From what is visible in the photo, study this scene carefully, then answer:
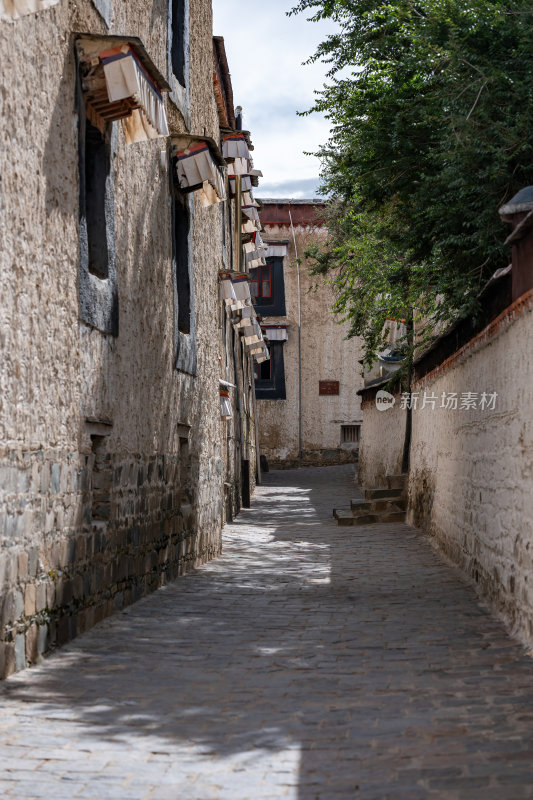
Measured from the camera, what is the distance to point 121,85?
7438 millimetres

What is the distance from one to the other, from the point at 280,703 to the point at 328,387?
29981mm

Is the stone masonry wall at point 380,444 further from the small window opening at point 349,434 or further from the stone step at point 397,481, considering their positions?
the small window opening at point 349,434

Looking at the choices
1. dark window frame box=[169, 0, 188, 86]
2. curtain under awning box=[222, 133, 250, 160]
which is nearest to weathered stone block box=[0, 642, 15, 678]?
dark window frame box=[169, 0, 188, 86]

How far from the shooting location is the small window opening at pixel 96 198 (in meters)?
7.98

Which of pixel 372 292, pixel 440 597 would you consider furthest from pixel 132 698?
pixel 372 292

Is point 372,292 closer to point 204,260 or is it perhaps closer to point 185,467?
point 204,260

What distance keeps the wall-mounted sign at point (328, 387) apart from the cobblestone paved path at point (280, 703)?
83.2ft

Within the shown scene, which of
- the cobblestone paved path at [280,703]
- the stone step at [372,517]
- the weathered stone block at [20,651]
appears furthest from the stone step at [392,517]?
the weathered stone block at [20,651]

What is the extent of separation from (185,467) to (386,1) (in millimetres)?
6760

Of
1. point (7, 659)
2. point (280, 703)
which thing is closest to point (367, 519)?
point (7, 659)

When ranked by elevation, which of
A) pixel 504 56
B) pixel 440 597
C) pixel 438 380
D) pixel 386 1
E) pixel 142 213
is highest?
pixel 386 1

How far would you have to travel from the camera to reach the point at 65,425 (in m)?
7.03

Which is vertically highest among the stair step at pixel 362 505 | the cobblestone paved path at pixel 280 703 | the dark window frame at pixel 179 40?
the dark window frame at pixel 179 40

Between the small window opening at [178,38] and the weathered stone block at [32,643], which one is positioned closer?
the weathered stone block at [32,643]
